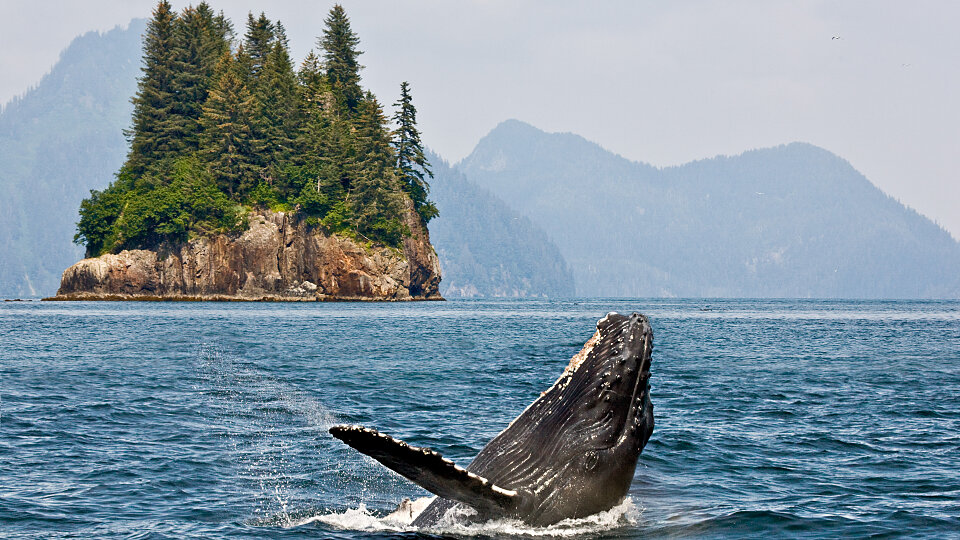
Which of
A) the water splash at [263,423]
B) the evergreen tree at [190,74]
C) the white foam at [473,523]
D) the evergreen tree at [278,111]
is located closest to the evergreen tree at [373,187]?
the evergreen tree at [278,111]

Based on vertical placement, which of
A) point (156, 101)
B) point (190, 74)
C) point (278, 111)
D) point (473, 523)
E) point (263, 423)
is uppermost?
point (190, 74)

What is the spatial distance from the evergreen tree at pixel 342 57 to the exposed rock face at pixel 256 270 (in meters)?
24.0

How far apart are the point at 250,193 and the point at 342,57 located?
2893 centimetres

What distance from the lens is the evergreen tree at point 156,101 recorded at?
111438 mm

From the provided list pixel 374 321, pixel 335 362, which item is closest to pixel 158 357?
pixel 335 362

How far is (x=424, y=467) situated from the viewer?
6.52 meters

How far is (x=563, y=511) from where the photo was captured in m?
8.09

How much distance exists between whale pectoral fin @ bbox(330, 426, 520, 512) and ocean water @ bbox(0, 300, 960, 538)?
3.88 ft

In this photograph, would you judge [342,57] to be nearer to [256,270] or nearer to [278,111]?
[278,111]

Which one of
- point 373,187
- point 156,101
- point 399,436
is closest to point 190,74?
point 156,101

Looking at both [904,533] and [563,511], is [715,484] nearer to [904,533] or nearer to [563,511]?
[904,533]

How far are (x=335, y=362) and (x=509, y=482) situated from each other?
901 inches

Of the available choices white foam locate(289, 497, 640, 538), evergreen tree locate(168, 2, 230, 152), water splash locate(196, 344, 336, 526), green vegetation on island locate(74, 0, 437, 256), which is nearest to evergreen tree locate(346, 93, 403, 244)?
green vegetation on island locate(74, 0, 437, 256)

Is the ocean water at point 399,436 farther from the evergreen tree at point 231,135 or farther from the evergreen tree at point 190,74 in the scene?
the evergreen tree at point 190,74
